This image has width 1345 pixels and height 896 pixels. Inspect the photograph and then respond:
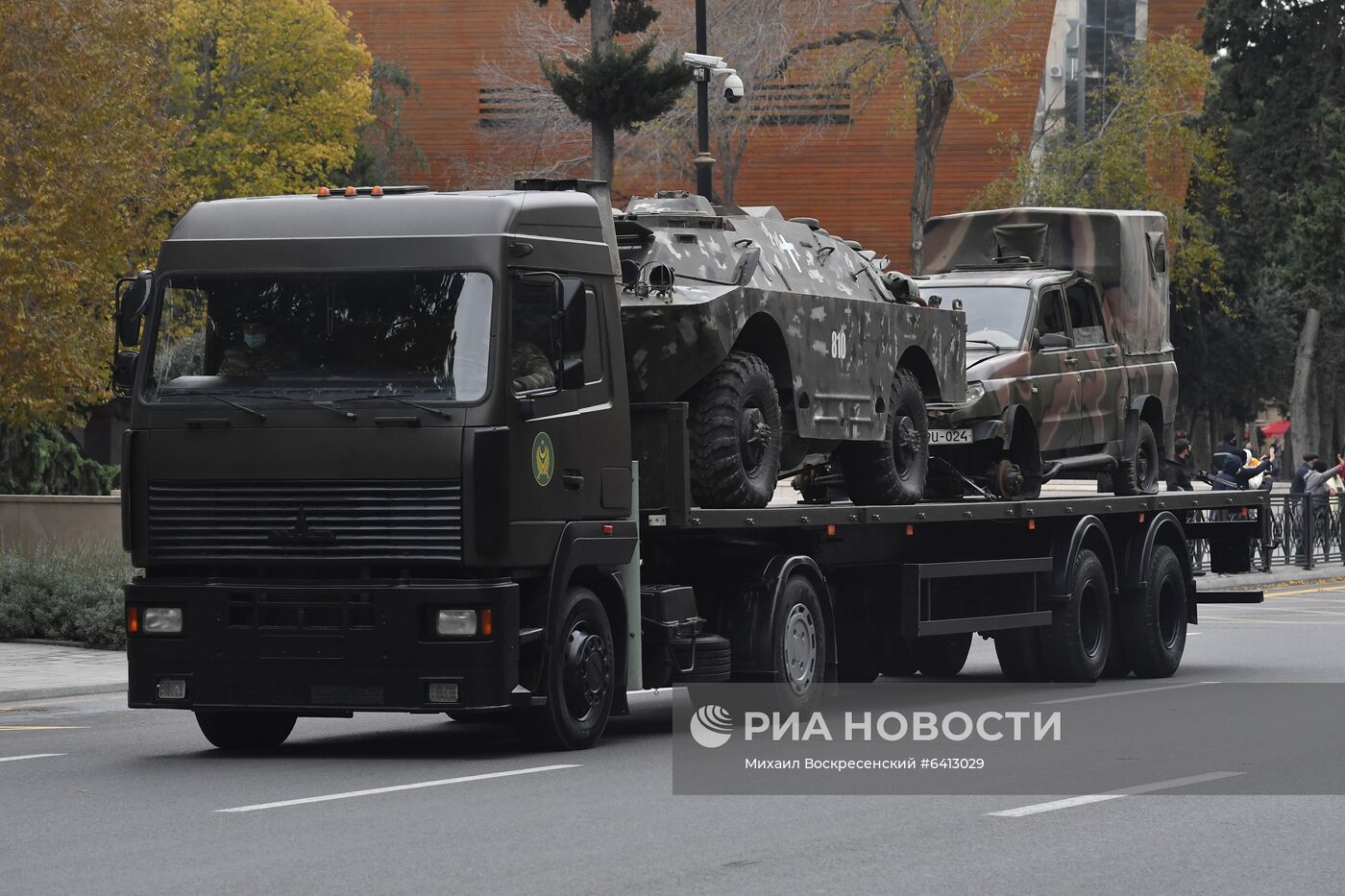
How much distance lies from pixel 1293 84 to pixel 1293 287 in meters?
5.24

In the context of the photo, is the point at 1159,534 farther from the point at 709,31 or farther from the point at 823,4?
the point at 709,31

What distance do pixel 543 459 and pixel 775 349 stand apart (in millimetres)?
2702

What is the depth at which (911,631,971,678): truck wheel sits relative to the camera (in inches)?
714

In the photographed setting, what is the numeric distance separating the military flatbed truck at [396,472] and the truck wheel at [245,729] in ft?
0.07

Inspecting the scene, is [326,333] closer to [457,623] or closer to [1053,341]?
[457,623]

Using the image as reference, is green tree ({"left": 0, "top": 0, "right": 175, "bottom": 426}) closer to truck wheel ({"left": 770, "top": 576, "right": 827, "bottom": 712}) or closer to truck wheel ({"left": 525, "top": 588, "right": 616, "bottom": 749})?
truck wheel ({"left": 770, "top": 576, "right": 827, "bottom": 712})

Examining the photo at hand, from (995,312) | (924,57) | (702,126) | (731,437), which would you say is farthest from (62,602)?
(924,57)

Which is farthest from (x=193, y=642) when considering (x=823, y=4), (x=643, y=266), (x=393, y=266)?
(x=823, y=4)

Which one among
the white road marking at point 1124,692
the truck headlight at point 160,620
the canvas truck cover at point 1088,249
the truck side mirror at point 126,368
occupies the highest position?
the canvas truck cover at point 1088,249

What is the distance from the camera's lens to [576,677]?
1228 cm

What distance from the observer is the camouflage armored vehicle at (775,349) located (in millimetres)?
13141

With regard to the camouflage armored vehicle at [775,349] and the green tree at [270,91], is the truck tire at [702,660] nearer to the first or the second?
the camouflage armored vehicle at [775,349]

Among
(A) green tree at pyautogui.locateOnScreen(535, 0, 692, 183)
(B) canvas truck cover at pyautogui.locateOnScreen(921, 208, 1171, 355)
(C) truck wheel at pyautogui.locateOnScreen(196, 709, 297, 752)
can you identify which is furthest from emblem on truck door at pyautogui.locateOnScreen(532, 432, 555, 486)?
(A) green tree at pyautogui.locateOnScreen(535, 0, 692, 183)

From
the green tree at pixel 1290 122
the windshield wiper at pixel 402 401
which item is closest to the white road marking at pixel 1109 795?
the windshield wiper at pixel 402 401
